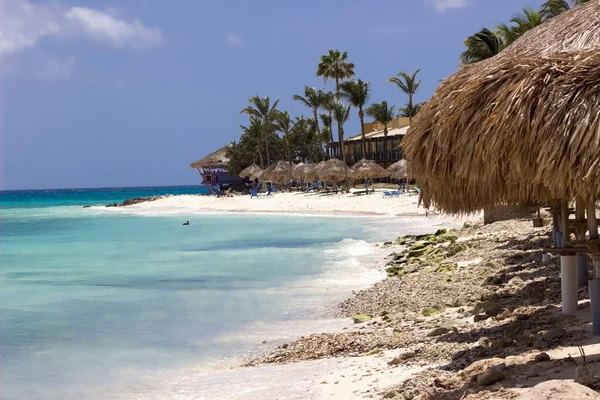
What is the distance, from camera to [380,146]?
174 feet

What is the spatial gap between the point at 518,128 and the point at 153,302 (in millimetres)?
8569

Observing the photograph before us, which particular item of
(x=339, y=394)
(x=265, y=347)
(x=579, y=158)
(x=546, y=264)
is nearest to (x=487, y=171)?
(x=579, y=158)

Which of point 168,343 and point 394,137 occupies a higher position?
point 394,137

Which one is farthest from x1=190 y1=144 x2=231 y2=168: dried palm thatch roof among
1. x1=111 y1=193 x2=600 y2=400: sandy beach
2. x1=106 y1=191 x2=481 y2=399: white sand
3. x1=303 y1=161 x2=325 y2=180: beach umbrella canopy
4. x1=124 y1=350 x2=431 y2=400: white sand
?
x1=124 y1=350 x2=431 y2=400: white sand

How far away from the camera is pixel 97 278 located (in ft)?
51.3

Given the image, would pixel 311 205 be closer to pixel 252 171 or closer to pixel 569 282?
pixel 252 171

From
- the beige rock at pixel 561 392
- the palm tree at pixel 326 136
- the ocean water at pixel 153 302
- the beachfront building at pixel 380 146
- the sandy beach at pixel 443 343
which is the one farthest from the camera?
the palm tree at pixel 326 136

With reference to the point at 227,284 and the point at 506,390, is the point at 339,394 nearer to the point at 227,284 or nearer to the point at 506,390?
the point at 506,390

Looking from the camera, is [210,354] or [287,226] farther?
[287,226]

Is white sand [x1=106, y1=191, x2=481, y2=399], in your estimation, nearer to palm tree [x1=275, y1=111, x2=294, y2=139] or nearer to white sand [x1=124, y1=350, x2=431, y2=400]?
white sand [x1=124, y1=350, x2=431, y2=400]

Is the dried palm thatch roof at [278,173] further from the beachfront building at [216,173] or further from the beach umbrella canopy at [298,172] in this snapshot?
the beachfront building at [216,173]

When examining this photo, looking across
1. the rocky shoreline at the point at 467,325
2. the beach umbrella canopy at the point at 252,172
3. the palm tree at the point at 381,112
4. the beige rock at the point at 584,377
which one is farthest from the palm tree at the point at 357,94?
the beige rock at the point at 584,377

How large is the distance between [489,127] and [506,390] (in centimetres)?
152

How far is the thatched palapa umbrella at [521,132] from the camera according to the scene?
3.95 meters
